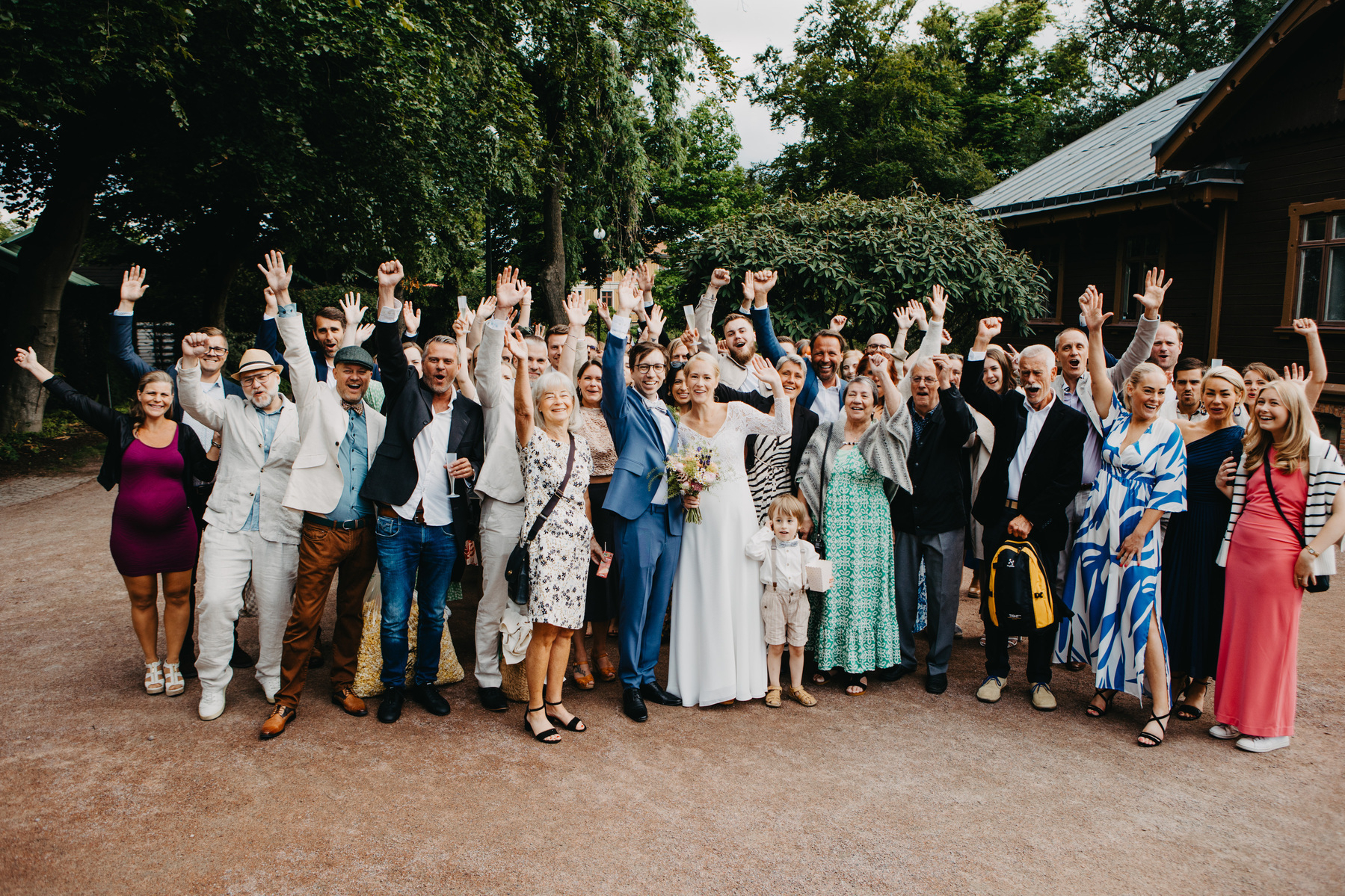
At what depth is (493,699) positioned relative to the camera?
4.91m

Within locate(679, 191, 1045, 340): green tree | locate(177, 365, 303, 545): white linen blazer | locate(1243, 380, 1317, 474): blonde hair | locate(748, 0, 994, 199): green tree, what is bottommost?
locate(177, 365, 303, 545): white linen blazer

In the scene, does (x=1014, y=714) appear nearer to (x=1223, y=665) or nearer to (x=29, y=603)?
(x=1223, y=665)

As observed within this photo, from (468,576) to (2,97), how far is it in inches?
301

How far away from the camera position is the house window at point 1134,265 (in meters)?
16.4

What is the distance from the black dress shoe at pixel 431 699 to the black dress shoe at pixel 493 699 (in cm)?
20

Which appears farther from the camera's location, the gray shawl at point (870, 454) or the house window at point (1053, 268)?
the house window at point (1053, 268)

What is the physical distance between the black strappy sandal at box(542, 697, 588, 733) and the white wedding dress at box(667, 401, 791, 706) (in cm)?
66

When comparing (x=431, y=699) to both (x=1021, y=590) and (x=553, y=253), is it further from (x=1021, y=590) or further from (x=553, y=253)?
(x=553, y=253)

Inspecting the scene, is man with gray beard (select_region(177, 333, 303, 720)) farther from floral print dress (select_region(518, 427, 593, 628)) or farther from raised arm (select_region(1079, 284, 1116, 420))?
raised arm (select_region(1079, 284, 1116, 420))

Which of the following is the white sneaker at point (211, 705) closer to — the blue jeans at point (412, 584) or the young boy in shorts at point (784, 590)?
the blue jeans at point (412, 584)

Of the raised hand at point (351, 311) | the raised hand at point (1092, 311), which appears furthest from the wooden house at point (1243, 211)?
the raised hand at point (351, 311)

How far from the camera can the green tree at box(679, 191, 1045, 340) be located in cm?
932

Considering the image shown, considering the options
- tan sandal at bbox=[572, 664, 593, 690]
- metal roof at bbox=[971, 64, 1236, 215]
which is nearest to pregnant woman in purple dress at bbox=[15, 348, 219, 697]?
tan sandal at bbox=[572, 664, 593, 690]

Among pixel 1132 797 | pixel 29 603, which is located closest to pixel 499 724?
pixel 1132 797
